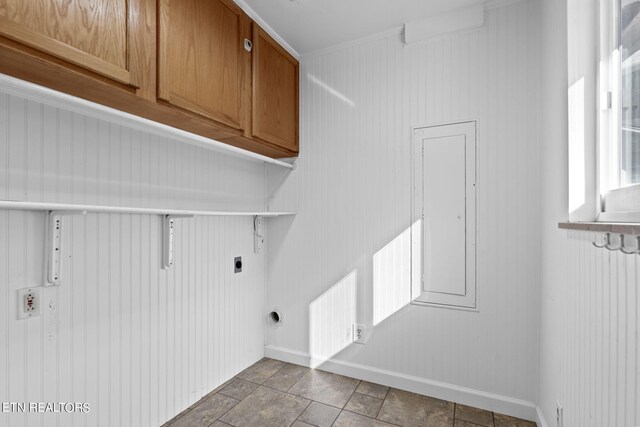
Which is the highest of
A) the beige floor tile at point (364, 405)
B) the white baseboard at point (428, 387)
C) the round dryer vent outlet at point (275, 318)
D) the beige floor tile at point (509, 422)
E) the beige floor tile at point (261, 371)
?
the round dryer vent outlet at point (275, 318)

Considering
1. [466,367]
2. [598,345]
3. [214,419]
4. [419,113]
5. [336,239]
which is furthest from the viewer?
[336,239]

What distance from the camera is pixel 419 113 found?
2.07 metres

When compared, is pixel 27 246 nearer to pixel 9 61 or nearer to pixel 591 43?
pixel 9 61

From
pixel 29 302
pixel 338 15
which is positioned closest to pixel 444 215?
pixel 338 15

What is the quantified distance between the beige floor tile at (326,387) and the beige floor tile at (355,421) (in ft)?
0.32

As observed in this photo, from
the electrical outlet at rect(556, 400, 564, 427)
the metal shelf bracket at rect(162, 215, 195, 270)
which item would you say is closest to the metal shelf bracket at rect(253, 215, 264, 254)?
the metal shelf bracket at rect(162, 215, 195, 270)

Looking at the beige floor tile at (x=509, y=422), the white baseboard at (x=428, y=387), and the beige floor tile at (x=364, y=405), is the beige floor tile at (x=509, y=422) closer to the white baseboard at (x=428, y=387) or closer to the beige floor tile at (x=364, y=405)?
the white baseboard at (x=428, y=387)

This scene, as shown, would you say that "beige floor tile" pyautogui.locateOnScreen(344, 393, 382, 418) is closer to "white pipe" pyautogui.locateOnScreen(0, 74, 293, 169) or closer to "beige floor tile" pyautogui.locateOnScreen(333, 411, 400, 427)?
"beige floor tile" pyautogui.locateOnScreen(333, 411, 400, 427)

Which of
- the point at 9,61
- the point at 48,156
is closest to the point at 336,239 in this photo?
the point at 48,156

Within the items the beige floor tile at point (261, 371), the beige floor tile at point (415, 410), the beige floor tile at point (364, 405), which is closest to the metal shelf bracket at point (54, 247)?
the beige floor tile at point (261, 371)

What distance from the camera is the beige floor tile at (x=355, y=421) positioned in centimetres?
172

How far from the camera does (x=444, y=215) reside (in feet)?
6.55

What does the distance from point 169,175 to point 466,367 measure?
84.1 inches

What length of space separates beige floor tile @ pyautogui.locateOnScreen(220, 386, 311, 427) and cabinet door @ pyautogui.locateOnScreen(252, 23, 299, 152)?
1652mm
